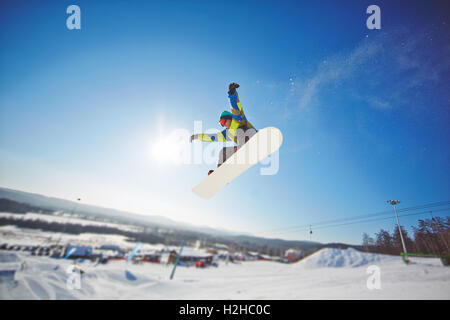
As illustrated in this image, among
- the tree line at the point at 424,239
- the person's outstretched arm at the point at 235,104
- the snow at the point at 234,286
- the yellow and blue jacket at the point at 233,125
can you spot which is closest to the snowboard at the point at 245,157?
the yellow and blue jacket at the point at 233,125

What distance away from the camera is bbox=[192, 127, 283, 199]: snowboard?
4.27 metres

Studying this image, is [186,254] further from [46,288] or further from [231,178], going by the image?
[231,178]

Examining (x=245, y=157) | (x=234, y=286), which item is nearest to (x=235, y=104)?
(x=245, y=157)

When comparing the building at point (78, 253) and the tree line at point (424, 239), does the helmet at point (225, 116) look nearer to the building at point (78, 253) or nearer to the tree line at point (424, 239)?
the tree line at point (424, 239)

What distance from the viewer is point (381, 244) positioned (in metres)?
14.3

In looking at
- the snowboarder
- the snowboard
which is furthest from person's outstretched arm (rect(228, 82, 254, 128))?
the snowboard

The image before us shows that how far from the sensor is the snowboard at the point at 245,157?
427 cm

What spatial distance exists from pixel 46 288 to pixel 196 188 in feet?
52.0

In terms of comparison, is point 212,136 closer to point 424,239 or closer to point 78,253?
point 424,239

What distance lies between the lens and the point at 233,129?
4.41m

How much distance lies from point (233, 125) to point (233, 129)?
0.11 m
